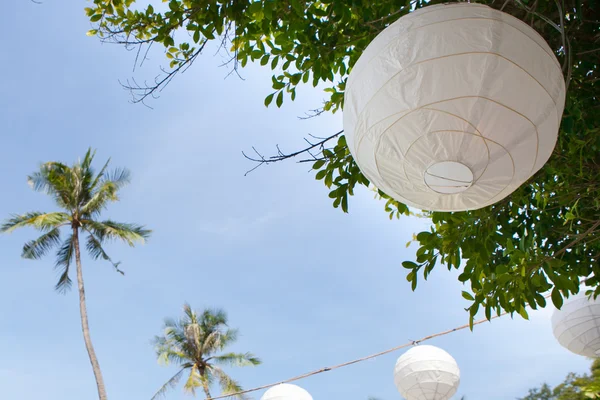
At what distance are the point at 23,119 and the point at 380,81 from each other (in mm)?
17730

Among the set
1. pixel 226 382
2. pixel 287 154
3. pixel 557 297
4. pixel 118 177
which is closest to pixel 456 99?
pixel 557 297

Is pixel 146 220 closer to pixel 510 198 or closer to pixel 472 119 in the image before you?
pixel 510 198

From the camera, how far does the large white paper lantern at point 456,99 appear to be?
1.38 m

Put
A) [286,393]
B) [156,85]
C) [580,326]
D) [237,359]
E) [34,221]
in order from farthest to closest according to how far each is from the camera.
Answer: [237,359] < [34,221] < [286,393] < [580,326] < [156,85]

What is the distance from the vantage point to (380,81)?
4.79 feet

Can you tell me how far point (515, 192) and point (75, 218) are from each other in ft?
50.6

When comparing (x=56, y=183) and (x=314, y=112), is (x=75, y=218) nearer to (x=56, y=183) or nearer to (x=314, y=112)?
(x=56, y=183)

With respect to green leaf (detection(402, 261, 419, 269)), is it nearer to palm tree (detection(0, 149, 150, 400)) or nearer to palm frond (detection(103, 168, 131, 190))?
palm tree (detection(0, 149, 150, 400))

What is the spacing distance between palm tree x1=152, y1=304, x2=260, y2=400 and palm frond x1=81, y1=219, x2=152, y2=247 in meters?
4.05

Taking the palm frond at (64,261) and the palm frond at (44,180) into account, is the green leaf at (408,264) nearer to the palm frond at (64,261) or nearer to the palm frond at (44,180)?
the palm frond at (64,261)

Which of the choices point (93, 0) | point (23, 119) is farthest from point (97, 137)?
point (93, 0)

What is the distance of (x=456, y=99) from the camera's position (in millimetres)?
1374

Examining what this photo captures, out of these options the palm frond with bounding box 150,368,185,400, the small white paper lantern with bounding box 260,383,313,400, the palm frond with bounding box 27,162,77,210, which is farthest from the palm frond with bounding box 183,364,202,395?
the small white paper lantern with bounding box 260,383,313,400

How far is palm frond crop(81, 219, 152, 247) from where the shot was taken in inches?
650
